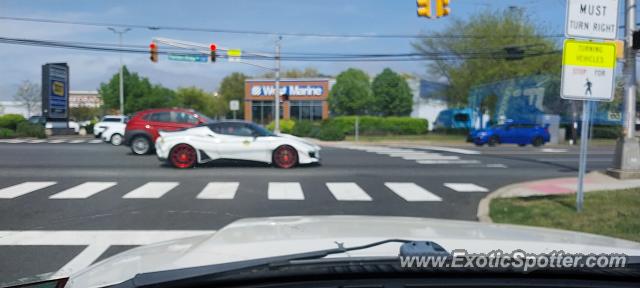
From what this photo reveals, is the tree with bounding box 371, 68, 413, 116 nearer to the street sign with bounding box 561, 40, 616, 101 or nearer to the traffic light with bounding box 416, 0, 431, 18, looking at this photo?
the traffic light with bounding box 416, 0, 431, 18

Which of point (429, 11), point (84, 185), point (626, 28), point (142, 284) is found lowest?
point (84, 185)

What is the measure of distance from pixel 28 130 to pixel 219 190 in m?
14.4

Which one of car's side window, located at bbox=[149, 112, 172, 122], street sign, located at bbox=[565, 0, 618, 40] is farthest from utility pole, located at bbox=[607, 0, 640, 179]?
car's side window, located at bbox=[149, 112, 172, 122]

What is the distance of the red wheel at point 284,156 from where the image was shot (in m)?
16.5

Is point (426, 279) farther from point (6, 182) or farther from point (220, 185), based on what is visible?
point (6, 182)

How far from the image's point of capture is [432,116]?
60.4 m

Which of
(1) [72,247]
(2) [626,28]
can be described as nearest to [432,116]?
(2) [626,28]

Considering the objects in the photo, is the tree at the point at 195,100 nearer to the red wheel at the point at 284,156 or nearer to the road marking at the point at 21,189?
the red wheel at the point at 284,156

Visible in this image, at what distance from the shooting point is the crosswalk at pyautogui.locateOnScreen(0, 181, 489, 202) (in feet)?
37.5

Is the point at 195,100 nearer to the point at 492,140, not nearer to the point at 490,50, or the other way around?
the point at 490,50

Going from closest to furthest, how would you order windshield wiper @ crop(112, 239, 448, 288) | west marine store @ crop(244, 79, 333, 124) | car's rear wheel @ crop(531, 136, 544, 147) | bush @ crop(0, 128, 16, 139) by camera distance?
windshield wiper @ crop(112, 239, 448, 288) < bush @ crop(0, 128, 16, 139) < car's rear wheel @ crop(531, 136, 544, 147) < west marine store @ crop(244, 79, 333, 124)

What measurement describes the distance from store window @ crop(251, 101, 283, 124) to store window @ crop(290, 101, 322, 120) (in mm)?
2676

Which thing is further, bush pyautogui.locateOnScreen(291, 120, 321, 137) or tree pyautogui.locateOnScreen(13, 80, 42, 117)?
tree pyautogui.locateOnScreen(13, 80, 42, 117)

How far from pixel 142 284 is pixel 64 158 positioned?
59.7 ft
